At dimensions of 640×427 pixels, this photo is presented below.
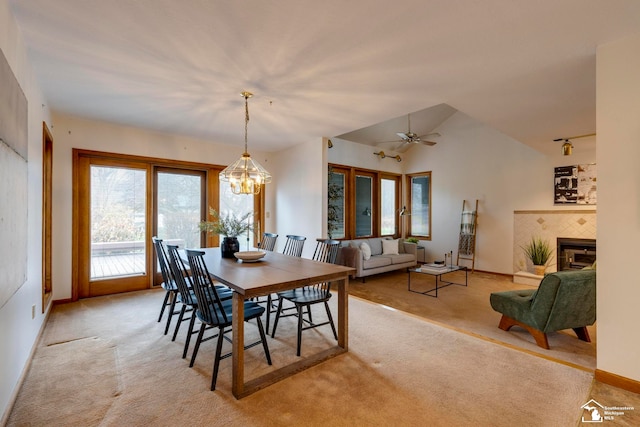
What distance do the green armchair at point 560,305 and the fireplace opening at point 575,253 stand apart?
9.42ft

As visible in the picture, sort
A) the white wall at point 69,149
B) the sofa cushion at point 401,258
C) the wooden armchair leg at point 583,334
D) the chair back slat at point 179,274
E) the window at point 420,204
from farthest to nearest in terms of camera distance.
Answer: the window at point 420,204
the sofa cushion at point 401,258
the white wall at point 69,149
the wooden armchair leg at point 583,334
the chair back slat at point 179,274

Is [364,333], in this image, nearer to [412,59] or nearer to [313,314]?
[313,314]

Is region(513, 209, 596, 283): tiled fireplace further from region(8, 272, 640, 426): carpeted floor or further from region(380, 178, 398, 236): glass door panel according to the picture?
region(8, 272, 640, 426): carpeted floor

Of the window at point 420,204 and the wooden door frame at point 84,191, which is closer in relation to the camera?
the wooden door frame at point 84,191

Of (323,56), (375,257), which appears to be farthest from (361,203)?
(323,56)

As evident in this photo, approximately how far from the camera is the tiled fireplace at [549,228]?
5.19m

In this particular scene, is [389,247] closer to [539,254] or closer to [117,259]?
[539,254]

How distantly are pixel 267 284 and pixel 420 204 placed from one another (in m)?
6.26

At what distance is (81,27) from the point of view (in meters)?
2.08

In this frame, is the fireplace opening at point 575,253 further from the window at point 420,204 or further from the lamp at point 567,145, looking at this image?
the window at point 420,204

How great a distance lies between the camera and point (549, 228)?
553 centimetres

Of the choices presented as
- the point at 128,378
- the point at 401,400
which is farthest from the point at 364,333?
the point at 128,378

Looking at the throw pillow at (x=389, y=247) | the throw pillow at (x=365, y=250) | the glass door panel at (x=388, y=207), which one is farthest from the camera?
the glass door panel at (x=388, y=207)

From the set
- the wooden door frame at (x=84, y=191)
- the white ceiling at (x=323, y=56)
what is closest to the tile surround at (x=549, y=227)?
the white ceiling at (x=323, y=56)
